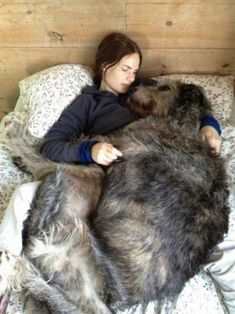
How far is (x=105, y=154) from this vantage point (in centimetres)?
127

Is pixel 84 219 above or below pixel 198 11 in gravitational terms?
below

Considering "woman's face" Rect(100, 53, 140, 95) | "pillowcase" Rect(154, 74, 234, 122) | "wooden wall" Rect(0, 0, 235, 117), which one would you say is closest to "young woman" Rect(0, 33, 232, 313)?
"woman's face" Rect(100, 53, 140, 95)

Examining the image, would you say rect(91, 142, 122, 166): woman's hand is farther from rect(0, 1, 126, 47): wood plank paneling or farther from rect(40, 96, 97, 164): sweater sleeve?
rect(0, 1, 126, 47): wood plank paneling

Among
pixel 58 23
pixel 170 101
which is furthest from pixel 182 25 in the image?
pixel 58 23

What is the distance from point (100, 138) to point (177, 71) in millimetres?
657

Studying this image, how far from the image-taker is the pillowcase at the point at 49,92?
1.58m

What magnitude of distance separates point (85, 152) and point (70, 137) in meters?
0.22

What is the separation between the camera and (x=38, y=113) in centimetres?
159

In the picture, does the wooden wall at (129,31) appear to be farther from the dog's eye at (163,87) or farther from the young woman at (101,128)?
the dog's eye at (163,87)

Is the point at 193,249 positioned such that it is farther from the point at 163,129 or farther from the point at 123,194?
the point at 163,129

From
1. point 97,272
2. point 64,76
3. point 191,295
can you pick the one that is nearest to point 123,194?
point 97,272

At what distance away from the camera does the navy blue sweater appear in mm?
1488

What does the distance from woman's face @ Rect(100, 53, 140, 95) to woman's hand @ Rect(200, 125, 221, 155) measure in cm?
44

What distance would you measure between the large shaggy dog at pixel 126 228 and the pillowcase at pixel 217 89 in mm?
502
